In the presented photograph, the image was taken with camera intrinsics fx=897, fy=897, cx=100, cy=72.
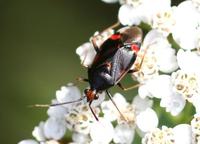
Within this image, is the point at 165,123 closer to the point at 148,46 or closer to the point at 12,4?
the point at 148,46

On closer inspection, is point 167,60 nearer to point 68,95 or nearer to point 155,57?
point 155,57

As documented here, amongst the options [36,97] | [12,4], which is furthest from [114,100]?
[12,4]

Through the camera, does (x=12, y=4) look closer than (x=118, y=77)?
No

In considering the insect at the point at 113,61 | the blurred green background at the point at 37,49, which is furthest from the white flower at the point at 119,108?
the blurred green background at the point at 37,49

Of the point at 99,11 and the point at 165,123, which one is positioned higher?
the point at 99,11

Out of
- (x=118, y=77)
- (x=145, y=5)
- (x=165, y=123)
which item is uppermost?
(x=145, y=5)

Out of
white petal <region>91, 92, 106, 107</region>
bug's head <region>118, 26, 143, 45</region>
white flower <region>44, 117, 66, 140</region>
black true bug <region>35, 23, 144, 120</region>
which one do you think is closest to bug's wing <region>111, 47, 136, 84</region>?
black true bug <region>35, 23, 144, 120</region>

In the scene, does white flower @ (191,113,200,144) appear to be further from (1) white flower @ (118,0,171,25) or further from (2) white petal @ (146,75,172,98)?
(1) white flower @ (118,0,171,25)
